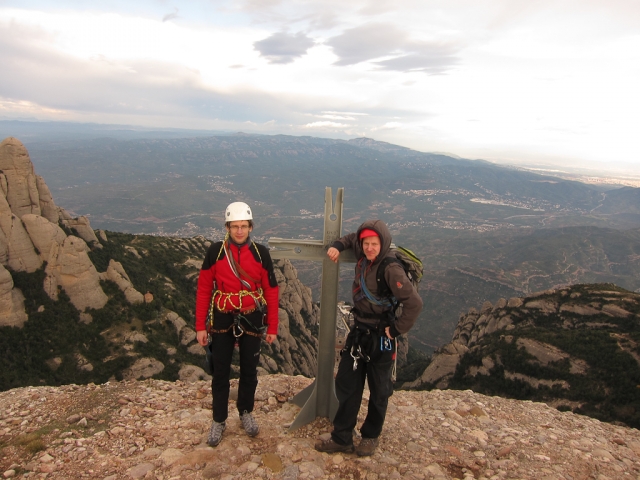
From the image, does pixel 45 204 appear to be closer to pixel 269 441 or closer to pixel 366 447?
pixel 269 441

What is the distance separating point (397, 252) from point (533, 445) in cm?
447

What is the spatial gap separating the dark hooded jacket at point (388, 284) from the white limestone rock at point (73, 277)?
30.3 metres

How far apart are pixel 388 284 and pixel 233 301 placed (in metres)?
2.32

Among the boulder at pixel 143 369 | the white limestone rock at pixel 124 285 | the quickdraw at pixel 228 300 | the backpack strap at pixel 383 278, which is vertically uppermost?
the backpack strap at pixel 383 278

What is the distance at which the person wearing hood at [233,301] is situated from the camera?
5.10 meters

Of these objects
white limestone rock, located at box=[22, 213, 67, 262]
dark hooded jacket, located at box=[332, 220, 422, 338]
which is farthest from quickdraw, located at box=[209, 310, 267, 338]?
white limestone rock, located at box=[22, 213, 67, 262]

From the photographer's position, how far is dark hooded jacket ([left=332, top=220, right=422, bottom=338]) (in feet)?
15.0

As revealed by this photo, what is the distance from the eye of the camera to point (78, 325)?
26.4m

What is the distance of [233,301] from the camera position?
511cm

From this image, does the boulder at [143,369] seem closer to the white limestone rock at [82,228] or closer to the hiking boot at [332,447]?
the white limestone rock at [82,228]

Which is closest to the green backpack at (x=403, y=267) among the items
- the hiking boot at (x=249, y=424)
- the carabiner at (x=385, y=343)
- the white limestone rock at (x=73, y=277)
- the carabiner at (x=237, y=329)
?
the carabiner at (x=385, y=343)

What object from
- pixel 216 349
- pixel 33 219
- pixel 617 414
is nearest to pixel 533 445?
pixel 216 349

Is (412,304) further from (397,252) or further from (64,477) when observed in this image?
A: (64,477)

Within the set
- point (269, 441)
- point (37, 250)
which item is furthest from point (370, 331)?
point (37, 250)
